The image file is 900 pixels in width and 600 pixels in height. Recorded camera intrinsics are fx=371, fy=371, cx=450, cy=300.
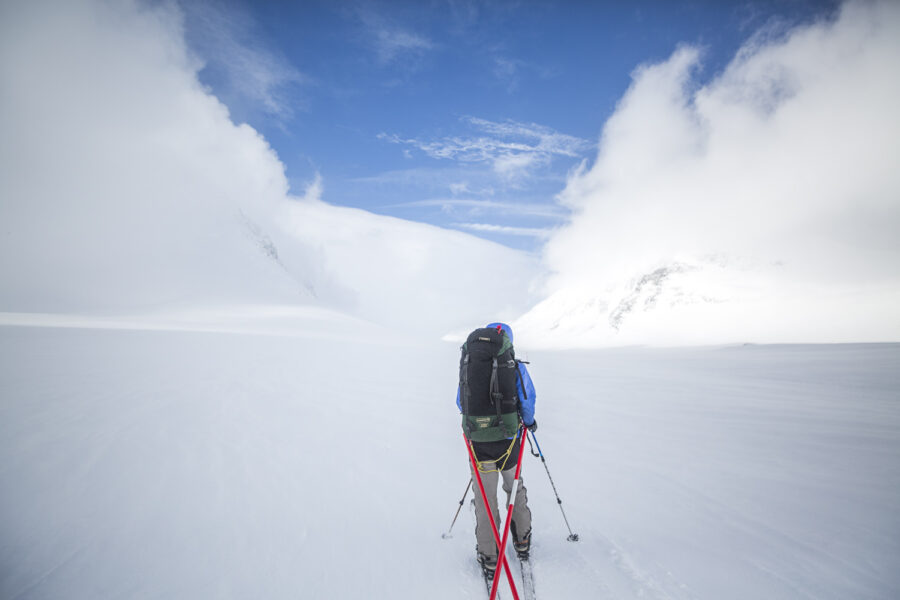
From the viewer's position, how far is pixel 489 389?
404cm

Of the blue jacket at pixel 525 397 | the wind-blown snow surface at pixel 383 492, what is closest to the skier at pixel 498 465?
the blue jacket at pixel 525 397

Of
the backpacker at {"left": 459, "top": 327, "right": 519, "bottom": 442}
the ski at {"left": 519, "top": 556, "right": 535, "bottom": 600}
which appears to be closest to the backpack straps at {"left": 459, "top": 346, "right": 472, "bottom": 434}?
the backpacker at {"left": 459, "top": 327, "right": 519, "bottom": 442}

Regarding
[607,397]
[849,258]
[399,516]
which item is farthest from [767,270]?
[399,516]

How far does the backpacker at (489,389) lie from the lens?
13.1ft

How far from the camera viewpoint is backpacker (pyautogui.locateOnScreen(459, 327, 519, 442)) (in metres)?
4.00

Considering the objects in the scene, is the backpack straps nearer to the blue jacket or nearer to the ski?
the blue jacket

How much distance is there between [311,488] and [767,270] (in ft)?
739

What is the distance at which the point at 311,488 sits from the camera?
241 inches

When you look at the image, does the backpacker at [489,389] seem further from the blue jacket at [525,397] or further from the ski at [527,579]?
the ski at [527,579]

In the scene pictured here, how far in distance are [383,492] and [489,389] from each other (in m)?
3.38

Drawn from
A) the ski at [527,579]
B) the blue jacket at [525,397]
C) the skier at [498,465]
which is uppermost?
the blue jacket at [525,397]

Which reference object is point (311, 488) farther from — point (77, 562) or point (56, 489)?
point (56, 489)

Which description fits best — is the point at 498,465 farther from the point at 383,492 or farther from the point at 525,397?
the point at 383,492

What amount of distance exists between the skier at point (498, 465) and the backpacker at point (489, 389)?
0.04 feet
